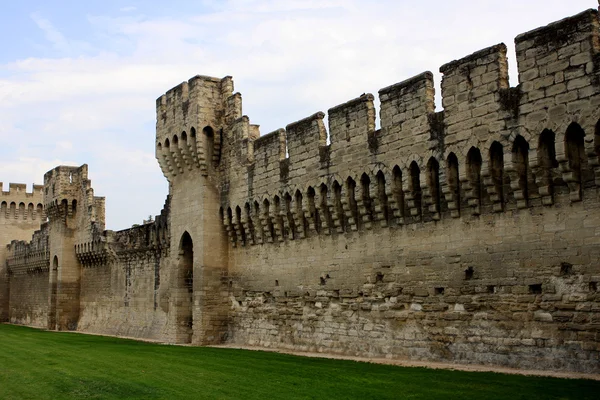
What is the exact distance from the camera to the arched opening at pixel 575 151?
13.1 m

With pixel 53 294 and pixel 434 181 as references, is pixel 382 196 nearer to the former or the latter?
pixel 434 181

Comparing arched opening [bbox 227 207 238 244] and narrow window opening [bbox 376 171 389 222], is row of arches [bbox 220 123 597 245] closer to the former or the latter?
narrow window opening [bbox 376 171 389 222]

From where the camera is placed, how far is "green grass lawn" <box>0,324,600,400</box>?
38.1 feet

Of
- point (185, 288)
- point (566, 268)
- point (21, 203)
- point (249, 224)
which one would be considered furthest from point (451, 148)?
point (21, 203)

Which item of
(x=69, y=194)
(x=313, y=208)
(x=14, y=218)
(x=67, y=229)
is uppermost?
(x=14, y=218)

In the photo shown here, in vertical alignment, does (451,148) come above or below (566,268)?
above

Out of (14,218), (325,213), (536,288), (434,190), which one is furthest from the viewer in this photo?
(14,218)

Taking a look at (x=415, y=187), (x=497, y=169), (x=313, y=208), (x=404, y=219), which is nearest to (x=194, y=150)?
(x=313, y=208)

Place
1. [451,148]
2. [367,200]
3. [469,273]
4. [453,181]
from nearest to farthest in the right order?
[469,273] < [451,148] < [453,181] < [367,200]

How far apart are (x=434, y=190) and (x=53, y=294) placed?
27.5 meters

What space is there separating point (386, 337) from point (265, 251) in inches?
240

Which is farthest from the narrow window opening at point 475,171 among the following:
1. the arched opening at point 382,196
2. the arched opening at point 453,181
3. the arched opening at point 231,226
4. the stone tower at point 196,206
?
the stone tower at point 196,206

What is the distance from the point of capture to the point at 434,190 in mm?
15977

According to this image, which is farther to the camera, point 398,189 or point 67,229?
point 67,229
